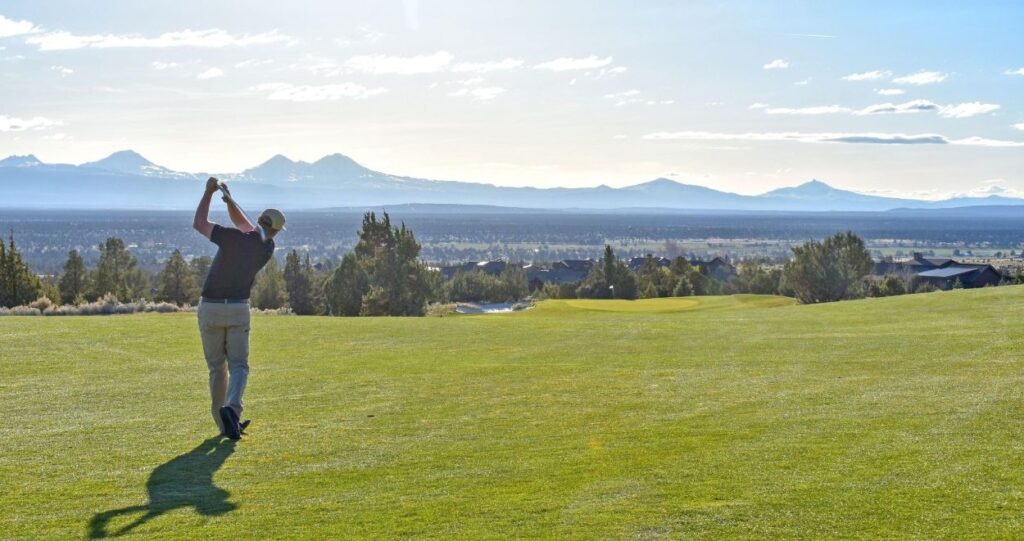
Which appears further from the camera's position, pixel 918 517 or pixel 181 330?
pixel 181 330

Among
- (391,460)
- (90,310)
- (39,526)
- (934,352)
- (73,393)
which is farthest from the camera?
(90,310)

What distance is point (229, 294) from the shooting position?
1070cm

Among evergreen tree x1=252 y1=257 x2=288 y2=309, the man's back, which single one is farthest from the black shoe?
evergreen tree x1=252 y1=257 x2=288 y2=309

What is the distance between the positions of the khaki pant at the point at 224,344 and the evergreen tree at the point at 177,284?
205 feet

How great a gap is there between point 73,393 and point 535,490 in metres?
7.44

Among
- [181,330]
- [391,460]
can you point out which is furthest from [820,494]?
[181,330]

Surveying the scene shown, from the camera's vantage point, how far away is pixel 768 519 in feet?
23.6

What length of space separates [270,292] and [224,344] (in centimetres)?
6401

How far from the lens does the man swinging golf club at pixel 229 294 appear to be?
10594 mm

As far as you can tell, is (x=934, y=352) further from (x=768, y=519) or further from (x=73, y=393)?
(x=73, y=393)

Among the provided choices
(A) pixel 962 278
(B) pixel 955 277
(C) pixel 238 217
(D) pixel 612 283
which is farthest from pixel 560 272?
(C) pixel 238 217

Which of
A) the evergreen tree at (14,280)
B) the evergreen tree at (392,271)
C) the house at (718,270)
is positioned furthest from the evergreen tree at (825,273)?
the evergreen tree at (14,280)

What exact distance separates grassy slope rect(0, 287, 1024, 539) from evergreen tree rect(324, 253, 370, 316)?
3849 cm

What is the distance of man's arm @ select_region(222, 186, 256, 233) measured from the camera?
10.9 meters
